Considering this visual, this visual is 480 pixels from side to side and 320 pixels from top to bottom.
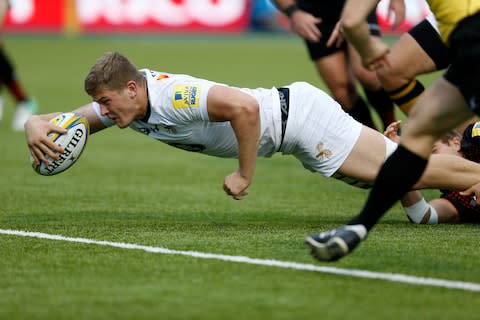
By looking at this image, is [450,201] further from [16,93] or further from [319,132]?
[16,93]

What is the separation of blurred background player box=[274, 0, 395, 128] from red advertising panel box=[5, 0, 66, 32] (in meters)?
20.9

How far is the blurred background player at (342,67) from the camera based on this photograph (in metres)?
8.22

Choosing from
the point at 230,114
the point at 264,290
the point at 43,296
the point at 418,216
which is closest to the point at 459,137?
the point at 418,216

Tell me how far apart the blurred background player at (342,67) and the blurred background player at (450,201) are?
4.68 ft

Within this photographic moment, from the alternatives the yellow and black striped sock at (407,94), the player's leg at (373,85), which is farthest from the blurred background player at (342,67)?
the yellow and black striped sock at (407,94)

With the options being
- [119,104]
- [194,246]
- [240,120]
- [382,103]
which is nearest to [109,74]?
[119,104]

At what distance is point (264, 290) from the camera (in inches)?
182

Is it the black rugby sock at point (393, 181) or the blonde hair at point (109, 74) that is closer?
the black rugby sock at point (393, 181)

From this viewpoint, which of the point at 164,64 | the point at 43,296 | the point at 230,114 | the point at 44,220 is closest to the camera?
the point at 43,296

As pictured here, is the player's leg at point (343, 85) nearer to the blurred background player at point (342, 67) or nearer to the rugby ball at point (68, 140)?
the blurred background player at point (342, 67)

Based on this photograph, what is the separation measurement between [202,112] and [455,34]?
1.58 m

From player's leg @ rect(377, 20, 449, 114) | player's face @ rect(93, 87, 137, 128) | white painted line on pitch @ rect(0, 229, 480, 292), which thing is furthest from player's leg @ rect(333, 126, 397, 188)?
player's face @ rect(93, 87, 137, 128)

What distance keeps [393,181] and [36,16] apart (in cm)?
2536

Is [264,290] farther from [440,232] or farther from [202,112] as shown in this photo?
[440,232]
